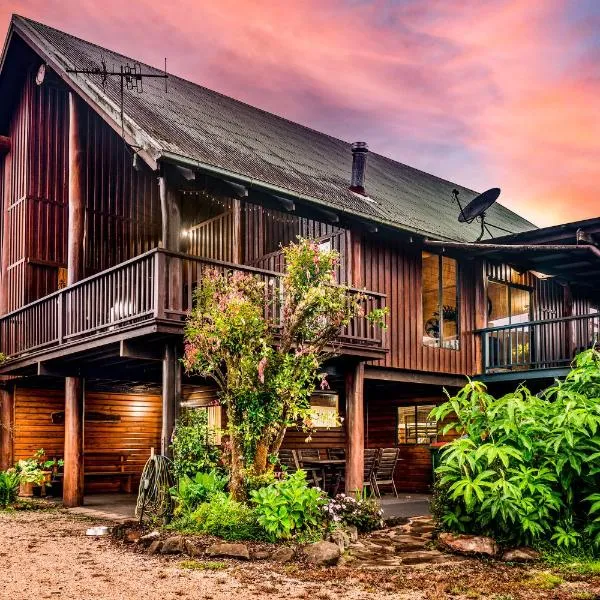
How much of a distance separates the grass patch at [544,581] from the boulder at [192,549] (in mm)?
3587

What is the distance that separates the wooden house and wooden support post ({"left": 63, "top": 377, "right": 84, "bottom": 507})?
36 mm

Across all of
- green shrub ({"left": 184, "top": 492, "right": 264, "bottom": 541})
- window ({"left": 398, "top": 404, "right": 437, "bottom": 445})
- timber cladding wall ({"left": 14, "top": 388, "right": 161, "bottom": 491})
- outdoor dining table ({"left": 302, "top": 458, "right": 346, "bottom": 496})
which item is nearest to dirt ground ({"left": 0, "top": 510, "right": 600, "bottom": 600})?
green shrub ({"left": 184, "top": 492, "right": 264, "bottom": 541})

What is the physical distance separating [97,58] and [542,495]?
12773 mm

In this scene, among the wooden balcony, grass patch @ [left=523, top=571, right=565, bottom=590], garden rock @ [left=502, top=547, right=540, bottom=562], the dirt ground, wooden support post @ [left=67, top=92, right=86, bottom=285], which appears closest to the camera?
the dirt ground

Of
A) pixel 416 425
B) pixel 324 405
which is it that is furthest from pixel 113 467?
pixel 416 425

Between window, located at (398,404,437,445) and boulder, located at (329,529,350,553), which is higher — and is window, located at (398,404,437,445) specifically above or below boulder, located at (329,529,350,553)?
above

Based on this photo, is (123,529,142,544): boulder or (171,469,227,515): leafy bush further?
(171,469,227,515): leafy bush

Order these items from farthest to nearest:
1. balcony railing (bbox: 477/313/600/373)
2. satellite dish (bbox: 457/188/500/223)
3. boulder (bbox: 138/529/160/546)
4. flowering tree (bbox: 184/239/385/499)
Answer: satellite dish (bbox: 457/188/500/223) → balcony railing (bbox: 477/313/600/373) → flowering tree (bbox: 184/239/385/499) → boulder (bbox: 138/529/160/546)

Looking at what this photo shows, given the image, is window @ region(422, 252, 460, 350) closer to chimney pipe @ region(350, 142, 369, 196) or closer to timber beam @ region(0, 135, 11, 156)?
chimney pipe @ region(350, 142, 369, 196)

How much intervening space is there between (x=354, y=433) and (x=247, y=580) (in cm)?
681

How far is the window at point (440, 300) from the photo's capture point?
693 inches

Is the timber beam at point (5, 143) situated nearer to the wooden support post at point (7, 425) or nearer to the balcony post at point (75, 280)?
the balcony post at point (75, 280)

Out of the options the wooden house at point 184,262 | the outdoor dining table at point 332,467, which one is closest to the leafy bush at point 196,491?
the wooden house at point 184,262

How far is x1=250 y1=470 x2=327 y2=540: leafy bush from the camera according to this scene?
31.5 feet
